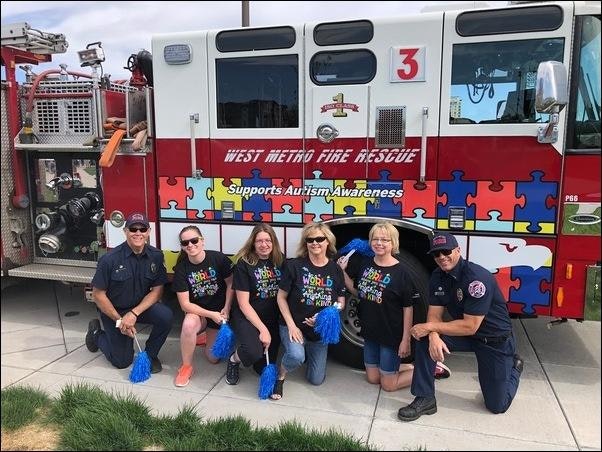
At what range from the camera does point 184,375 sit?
4.02 m

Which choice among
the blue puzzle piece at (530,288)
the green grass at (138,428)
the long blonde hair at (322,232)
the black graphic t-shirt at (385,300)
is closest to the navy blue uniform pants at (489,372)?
the black graphic t-shirt at (385,300)

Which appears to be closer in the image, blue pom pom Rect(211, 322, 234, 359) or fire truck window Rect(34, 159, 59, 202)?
blue pom pom Rect(211, 322, 234, 359)

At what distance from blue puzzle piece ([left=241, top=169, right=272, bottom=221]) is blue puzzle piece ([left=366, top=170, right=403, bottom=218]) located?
2.58 feet

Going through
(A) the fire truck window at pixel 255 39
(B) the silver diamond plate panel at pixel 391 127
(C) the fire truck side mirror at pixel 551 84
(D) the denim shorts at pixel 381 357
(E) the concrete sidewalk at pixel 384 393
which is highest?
(A) the fire truck window at pixel 255 39

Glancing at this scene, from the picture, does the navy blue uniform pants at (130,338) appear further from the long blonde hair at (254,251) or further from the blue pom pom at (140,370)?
the long blonde hair at (254,251)

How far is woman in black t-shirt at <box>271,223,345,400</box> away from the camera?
148 inches

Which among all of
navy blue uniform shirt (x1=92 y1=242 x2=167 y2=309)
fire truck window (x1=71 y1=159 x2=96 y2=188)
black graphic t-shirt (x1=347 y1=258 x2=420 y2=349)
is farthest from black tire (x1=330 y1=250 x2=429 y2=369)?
fire truck window (x1=71 y1=159 x2=96 y2=188)

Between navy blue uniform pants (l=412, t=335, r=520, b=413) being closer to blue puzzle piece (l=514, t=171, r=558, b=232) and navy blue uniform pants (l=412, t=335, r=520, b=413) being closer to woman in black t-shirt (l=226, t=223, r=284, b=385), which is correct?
blue puzzle piece (l=514, t=171, r=558, b=232)

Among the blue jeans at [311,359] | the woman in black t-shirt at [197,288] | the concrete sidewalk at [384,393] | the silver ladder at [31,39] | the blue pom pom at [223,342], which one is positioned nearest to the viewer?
the concrete sidewalk at [384,393]

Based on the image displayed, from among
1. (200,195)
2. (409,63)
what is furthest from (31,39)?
(409,63)

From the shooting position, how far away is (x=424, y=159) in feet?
12.5

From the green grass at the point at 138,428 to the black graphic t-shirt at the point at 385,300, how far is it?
0.81 m

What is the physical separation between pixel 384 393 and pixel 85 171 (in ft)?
10.6

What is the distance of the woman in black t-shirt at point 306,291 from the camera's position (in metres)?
3.77
